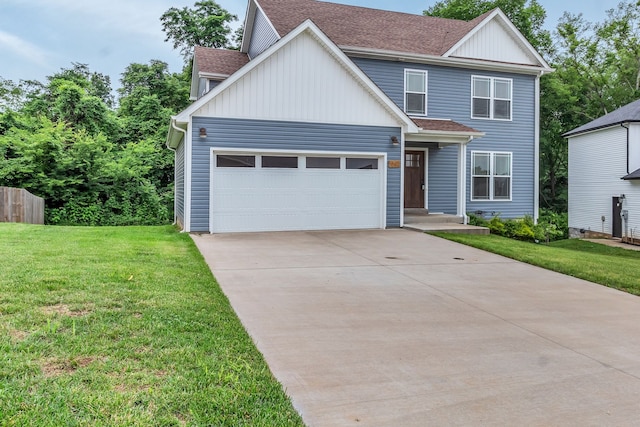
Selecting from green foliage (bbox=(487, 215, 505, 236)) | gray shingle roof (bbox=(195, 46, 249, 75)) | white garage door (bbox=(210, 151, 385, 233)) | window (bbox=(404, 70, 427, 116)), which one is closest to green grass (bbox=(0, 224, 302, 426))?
white garage door (bbox=(210, 151, 385, 233))

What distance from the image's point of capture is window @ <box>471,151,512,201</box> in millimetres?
16469

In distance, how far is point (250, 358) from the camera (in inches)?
142

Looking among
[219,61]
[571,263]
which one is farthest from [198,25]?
[571,263]

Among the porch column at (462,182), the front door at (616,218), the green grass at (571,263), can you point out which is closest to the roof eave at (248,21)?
the porch column at (462,182)

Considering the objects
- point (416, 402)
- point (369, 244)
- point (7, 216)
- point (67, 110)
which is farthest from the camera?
point (67, 110)

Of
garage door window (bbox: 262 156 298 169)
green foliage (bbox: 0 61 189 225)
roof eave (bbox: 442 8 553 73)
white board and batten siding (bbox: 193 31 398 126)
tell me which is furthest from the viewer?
green foliage (bbox: 0 61 189 225)

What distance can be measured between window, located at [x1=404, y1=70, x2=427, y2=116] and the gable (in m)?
1.53

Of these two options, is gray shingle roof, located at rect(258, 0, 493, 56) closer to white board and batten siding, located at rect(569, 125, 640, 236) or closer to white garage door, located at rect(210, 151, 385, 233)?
white garage door, located at rect(210, 151, 385, 233)

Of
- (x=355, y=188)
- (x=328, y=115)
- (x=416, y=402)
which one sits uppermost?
(x=328, y=115)

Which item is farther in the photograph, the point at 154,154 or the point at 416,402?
the point at 154,154

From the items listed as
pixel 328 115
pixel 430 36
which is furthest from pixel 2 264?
pixel 430 36

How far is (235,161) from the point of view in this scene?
11953mm

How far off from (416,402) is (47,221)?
1789 centimetres

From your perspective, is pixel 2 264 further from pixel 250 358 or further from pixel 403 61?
pixel 403 61
